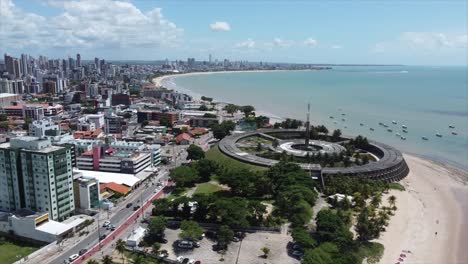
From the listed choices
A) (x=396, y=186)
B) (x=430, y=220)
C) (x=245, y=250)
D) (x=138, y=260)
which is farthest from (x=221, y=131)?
(x=138, y=260)

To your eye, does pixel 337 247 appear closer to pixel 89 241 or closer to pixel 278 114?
pixel 89 241

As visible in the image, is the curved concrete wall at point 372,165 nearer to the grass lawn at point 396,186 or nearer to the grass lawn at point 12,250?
the grass lawn at point 396,186

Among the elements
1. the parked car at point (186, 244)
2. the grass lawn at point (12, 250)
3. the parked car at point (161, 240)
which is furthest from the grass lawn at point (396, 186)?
the grass lawn at point (12, 250)

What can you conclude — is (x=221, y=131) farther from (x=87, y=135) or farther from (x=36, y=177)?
(x=36, y=177)

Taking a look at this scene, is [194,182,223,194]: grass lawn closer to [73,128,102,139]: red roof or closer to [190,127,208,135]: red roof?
[73,128,102,139]: red roof

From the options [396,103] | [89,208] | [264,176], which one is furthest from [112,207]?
[396,103]

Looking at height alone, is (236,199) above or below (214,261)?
above

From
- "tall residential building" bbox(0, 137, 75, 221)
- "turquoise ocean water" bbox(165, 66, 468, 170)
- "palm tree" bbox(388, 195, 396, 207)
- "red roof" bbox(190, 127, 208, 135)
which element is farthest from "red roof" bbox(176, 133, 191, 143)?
"palm tree" bbox(388, 195, 396, 207)
